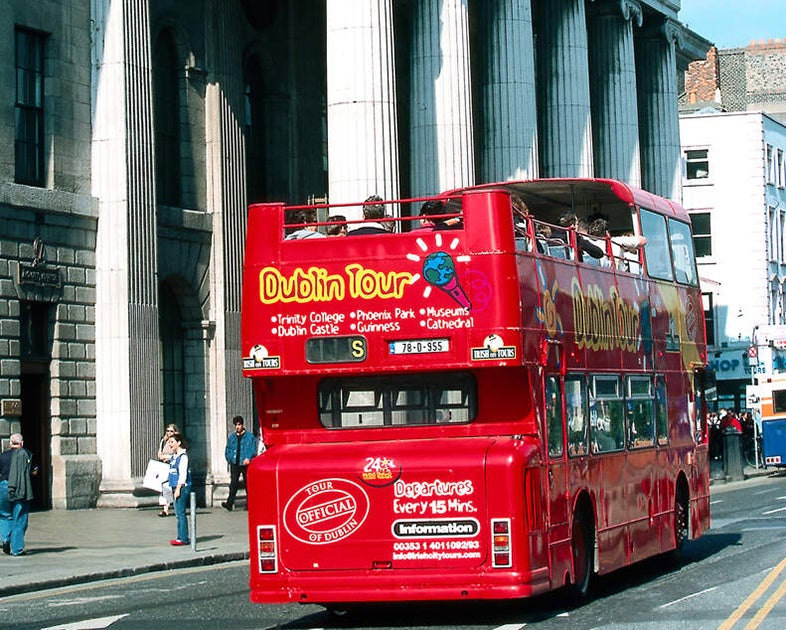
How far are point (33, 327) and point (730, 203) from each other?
45.8 m

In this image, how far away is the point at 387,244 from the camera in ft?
54.0

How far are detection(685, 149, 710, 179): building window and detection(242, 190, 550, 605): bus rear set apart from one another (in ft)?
194

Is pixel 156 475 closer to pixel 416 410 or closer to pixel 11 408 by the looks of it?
pixel 11 408

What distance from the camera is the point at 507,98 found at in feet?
145

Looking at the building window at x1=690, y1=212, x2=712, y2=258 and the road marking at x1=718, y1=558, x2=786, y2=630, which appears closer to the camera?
the road marking at x1=718, y1=558, x2=786, y2=630

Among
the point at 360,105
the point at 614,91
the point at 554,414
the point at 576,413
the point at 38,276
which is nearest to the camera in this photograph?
the point at 554,414

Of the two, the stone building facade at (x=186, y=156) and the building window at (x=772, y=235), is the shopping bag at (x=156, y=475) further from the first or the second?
the building window at (x=772, y=235)

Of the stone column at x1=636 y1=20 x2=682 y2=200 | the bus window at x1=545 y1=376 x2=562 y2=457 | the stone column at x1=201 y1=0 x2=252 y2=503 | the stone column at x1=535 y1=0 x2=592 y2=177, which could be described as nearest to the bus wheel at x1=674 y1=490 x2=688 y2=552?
the bus window at x1=545 y1=376 x2=562 y2=457

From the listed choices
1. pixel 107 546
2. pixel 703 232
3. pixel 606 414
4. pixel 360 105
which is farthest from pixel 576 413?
pixel 703 232

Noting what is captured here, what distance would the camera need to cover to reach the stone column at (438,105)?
3906cm

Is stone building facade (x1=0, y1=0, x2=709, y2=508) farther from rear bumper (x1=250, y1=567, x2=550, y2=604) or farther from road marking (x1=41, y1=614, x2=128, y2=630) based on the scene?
rear bumper (x1=250, y1=567, x2=550, y2=604)

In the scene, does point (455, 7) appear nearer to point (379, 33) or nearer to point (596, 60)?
point (379, 33)

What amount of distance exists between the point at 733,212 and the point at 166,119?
40152 millimetres

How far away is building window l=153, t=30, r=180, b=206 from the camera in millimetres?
37531
